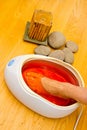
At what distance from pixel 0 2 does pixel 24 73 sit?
56cm

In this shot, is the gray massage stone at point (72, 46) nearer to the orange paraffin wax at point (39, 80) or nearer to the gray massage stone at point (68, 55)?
the gray massage stone at point (68, 55)

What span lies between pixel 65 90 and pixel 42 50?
1.05 feet

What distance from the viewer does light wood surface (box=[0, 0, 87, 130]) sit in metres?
1.06

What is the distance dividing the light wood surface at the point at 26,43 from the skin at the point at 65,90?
133 millimetres

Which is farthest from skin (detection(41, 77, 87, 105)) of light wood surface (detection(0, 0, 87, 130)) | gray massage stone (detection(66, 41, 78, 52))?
gray massage stone (detection(66, 41, 78, 52))

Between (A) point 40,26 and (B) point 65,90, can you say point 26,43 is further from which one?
(B) point 65,90

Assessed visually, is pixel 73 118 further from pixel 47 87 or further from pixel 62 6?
pixel 62 6

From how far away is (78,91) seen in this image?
101cm

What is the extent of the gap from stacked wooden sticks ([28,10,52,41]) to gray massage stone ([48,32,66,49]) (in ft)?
0.14

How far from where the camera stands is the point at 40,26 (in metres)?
1.24

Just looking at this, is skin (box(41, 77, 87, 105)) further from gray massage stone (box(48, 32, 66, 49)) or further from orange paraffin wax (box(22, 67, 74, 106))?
gray massage stone (box(48, 32, 66, 49))

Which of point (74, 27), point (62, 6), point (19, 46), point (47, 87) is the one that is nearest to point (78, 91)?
point (47, 87)

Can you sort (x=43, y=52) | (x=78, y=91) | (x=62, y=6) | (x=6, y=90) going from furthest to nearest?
(x=62, y=6) → (x=43, y=52) → (x=6, y=90) → (x=78, y=91)

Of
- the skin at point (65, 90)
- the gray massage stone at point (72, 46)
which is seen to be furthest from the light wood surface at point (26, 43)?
the skin at point (65, 90)
